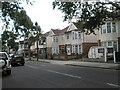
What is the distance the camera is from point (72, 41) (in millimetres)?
50938

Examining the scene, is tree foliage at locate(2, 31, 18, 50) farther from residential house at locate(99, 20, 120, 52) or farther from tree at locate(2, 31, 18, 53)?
residential house at locate(99, 20, 120, 52)

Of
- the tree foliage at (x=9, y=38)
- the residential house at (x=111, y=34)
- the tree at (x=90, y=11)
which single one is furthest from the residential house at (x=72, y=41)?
the tree at (x=90, y=11)

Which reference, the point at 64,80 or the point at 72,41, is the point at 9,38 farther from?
the point at 64,80

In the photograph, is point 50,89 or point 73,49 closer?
point 50,89

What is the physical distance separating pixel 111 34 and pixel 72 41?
15167 millimetres

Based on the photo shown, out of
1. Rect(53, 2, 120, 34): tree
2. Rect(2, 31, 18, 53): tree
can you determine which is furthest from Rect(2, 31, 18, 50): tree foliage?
Rect(53, 2, 120, 34): tree

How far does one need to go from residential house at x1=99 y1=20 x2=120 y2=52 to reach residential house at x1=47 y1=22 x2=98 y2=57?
623 cm

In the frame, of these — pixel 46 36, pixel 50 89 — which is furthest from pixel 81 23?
pixel 46 36

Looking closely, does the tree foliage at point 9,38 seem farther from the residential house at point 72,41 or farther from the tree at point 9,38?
the residential house at point 72,41

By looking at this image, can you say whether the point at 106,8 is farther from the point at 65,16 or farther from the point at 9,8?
the point at 9,8

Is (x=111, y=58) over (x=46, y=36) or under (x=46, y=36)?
under

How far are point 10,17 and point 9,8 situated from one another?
3.61 feet

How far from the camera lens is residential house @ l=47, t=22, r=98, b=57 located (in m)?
48.1

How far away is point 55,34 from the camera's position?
60500 mm
